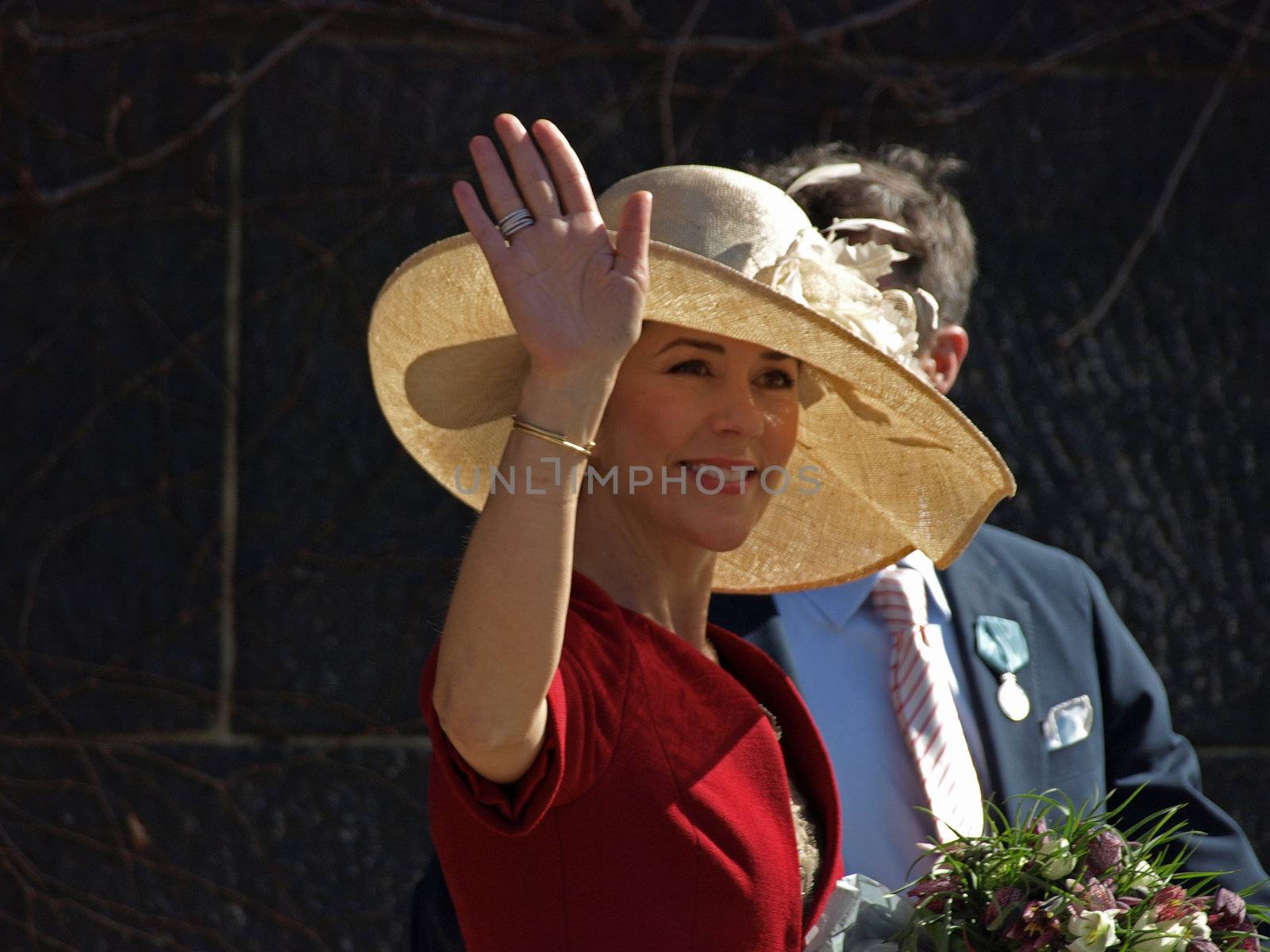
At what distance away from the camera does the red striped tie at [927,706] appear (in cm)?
202

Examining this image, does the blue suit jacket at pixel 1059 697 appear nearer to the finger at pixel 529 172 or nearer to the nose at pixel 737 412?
the nose at pixel 737 412

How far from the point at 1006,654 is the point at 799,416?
50 centimetres

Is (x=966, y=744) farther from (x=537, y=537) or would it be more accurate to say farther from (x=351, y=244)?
(x=351, y=244)

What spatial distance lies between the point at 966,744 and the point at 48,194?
7.01 ft

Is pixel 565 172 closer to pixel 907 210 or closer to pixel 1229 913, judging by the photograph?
pixel 1229 913

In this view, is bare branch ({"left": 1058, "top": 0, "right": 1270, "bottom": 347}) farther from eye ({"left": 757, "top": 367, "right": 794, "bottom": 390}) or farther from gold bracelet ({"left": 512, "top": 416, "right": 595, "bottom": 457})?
gold bracelet ({"left": 512, "top": 416, "right": 595, "bottom": 457})

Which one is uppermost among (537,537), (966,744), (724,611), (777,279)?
(777,279)

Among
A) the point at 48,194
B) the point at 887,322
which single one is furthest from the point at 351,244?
the point at 887,322

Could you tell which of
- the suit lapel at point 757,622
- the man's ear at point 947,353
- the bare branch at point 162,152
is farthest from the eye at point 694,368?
the bare branch at point 162,152

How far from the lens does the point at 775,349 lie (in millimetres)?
1722

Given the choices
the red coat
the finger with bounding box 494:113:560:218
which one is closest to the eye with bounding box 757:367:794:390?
the red coat

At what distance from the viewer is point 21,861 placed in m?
3.03

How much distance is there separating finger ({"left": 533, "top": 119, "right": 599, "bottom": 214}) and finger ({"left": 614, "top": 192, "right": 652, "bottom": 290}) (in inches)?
1.4

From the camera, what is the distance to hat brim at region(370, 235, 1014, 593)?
1.67 metres
